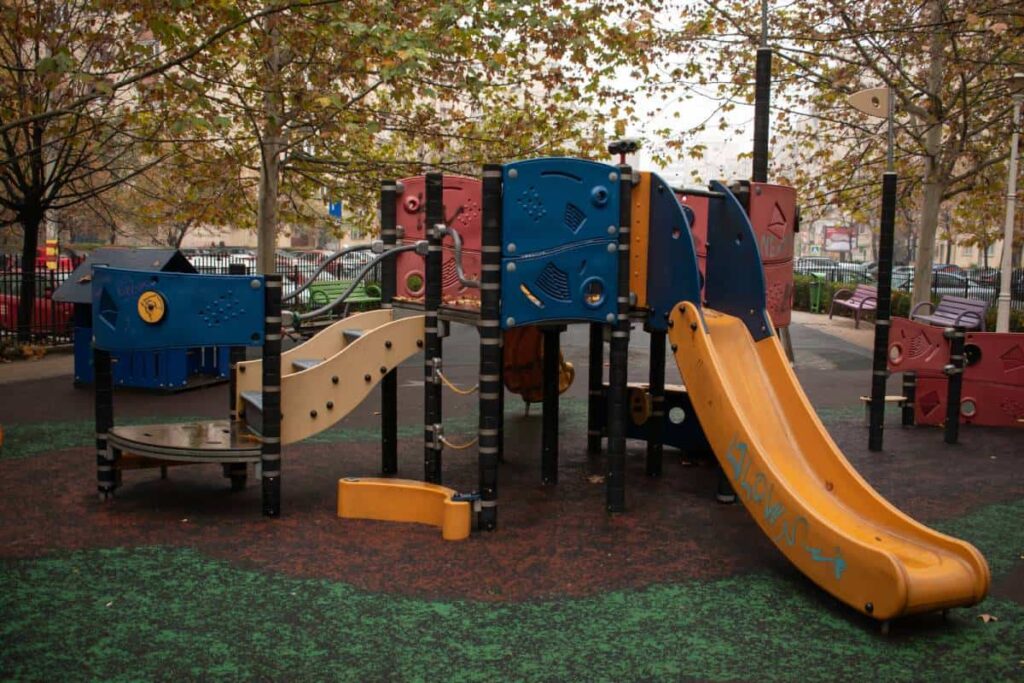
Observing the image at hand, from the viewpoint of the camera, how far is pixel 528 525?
6391 mm

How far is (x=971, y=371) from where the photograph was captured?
10.1 meters

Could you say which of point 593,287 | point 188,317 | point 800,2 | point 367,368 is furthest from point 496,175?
point 800,2

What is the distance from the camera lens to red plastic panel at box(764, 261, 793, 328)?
766 cm

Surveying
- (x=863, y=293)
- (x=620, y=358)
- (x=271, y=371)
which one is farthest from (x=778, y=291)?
(x=863, y=293)

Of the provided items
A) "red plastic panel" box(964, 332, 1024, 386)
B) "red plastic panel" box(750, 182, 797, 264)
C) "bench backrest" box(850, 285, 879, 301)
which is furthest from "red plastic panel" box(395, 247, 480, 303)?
"bench backrest" box(850, 285, 879, 301)

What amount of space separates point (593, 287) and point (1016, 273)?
2099 cm

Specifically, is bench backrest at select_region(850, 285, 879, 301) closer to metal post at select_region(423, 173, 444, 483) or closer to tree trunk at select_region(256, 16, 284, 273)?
tree trunk at select_region(256, 16, 284, 273)

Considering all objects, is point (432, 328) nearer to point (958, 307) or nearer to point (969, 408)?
point (969, 408)

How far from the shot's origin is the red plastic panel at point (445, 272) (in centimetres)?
772

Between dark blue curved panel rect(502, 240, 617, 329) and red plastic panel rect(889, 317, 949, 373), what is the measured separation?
15.5 ft

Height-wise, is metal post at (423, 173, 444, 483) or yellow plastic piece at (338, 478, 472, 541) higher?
metal post at (423, 173, 444, 483)

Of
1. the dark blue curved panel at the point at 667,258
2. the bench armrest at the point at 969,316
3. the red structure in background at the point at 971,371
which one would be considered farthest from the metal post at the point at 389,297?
the bench armrest at the point at 969,316

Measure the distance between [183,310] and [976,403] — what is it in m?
8.14

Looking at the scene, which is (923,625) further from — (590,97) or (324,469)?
(590,97)
